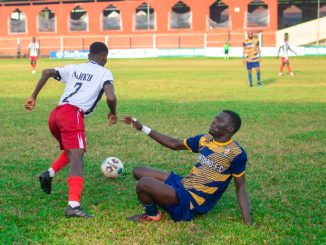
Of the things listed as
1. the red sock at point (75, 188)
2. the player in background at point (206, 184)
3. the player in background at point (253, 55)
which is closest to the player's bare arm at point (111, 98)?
the red sock at point (75, 188)

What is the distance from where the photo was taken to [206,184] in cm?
527

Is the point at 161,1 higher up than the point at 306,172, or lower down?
higher up

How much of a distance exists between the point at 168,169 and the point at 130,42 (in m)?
52.2

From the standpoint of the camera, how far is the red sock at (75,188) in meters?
5.41

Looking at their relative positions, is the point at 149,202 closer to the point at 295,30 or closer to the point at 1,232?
the point at 1,232

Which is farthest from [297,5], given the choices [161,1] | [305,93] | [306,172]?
[306,172]

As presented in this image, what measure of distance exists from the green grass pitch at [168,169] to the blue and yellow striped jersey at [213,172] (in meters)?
0.20

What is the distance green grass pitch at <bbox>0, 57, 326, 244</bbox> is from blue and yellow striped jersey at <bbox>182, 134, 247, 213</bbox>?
0.66ft

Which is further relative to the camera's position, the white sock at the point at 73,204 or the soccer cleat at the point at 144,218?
the white sock at the point at 73,204

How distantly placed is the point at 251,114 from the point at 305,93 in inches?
238

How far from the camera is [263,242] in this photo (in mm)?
4680

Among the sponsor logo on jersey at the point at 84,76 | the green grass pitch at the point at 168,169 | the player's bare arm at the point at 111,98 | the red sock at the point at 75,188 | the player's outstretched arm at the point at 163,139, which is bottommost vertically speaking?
the green grass pitch at the point at 168,169

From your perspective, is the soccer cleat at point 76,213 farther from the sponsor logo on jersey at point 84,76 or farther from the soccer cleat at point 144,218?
the sponsor logo on jersey at point 84,76

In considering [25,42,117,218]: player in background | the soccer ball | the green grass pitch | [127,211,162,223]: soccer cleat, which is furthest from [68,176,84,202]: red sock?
the soccer ball
